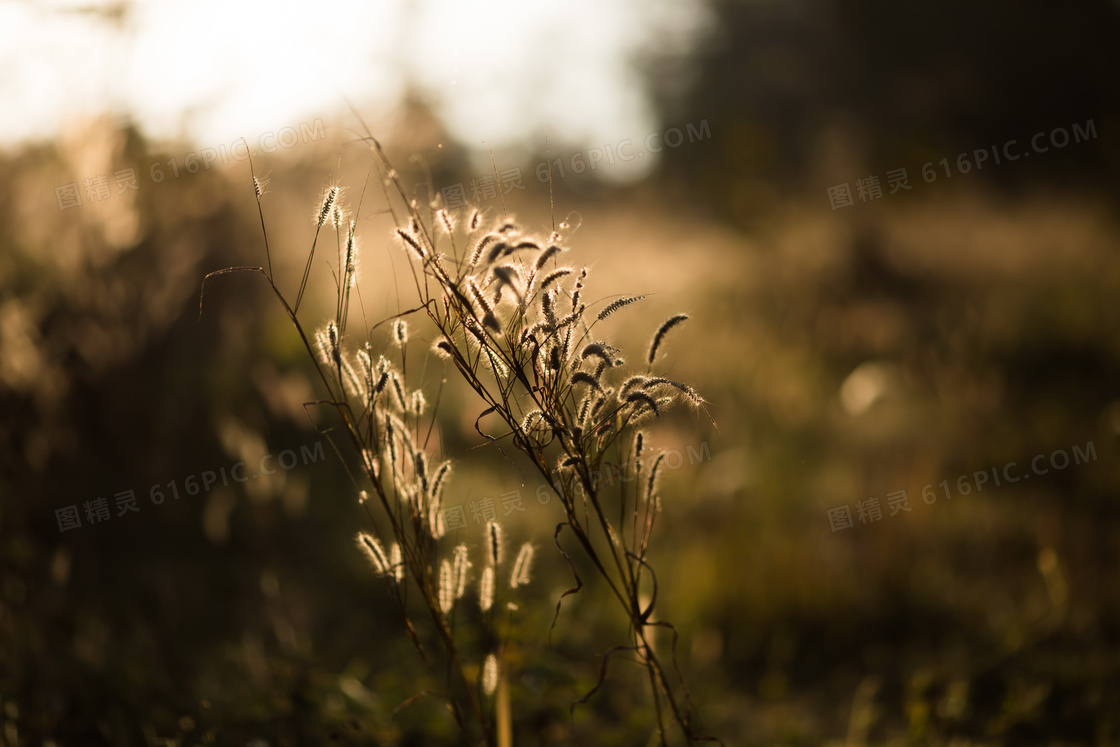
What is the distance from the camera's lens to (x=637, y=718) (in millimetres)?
1727

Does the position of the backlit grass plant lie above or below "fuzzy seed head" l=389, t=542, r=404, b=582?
above

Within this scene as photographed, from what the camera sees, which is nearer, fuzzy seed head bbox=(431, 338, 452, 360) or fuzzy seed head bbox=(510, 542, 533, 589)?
fuzzy seed head bbox=(431, 338, 452, 360)

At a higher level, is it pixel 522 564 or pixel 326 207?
pixel 326 207

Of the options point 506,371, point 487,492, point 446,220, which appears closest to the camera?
point 446,220

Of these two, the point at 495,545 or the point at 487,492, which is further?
the point at 487,492

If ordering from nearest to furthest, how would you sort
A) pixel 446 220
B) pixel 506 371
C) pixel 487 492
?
pixel 446 220
pixel 506 371
pixel 487 492

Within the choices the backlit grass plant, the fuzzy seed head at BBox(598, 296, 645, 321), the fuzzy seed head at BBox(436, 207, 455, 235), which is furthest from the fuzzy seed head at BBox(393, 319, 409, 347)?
the fuzzy seed head at BBox(598, 296, 645, 321)

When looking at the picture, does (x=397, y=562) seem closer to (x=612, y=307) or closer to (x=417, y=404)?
A: (x=417, y=404)

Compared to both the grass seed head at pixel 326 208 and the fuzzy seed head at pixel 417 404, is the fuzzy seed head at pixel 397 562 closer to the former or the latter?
the fuzzy seed head at pixel 417 404

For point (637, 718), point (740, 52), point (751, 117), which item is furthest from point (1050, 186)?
point (637, 718)

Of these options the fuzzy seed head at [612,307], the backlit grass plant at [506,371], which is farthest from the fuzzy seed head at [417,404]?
the fuzzy seed head at [612,307]

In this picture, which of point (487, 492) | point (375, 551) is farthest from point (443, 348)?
point (487, 492)

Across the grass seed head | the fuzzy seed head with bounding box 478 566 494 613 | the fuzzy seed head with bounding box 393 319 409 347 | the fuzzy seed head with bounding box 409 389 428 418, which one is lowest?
the fuzzy seed head with bounding box 478 566 494 613

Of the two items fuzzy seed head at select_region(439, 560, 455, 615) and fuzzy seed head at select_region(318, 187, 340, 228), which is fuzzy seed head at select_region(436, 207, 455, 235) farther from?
fuzzy seed head at select_region(439, 560, 455, 615)
